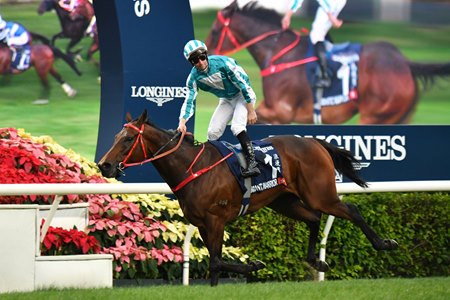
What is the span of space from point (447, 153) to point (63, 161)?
341cm

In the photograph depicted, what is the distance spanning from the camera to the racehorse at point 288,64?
12.7m

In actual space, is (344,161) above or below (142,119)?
below

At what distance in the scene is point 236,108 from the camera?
834 cm

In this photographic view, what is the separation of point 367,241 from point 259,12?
13.1ft

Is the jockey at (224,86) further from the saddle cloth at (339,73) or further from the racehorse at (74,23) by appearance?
the racehorse at (74,23)

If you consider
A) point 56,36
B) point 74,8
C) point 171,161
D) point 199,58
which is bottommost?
point 171,161

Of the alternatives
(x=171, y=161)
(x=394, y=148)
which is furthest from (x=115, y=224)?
(x=394, y=148)

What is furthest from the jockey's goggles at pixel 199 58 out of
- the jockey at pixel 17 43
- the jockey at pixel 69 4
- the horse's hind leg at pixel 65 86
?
the jockey at pixel 69 4

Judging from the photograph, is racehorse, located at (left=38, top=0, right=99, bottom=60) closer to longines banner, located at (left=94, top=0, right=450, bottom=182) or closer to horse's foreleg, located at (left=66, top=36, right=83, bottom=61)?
horse's foreleg, located at (left=66, top=36, right=83, bottom=61)

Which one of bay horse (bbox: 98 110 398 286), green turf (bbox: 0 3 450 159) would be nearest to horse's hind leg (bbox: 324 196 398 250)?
bay horse (bbox: 98 110 398 286)

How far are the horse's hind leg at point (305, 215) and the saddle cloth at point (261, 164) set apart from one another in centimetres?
28

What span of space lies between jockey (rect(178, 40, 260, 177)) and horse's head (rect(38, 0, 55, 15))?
7250mm

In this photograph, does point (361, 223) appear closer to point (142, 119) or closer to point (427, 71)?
point (142, 119)

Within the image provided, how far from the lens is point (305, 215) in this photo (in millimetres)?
8602
